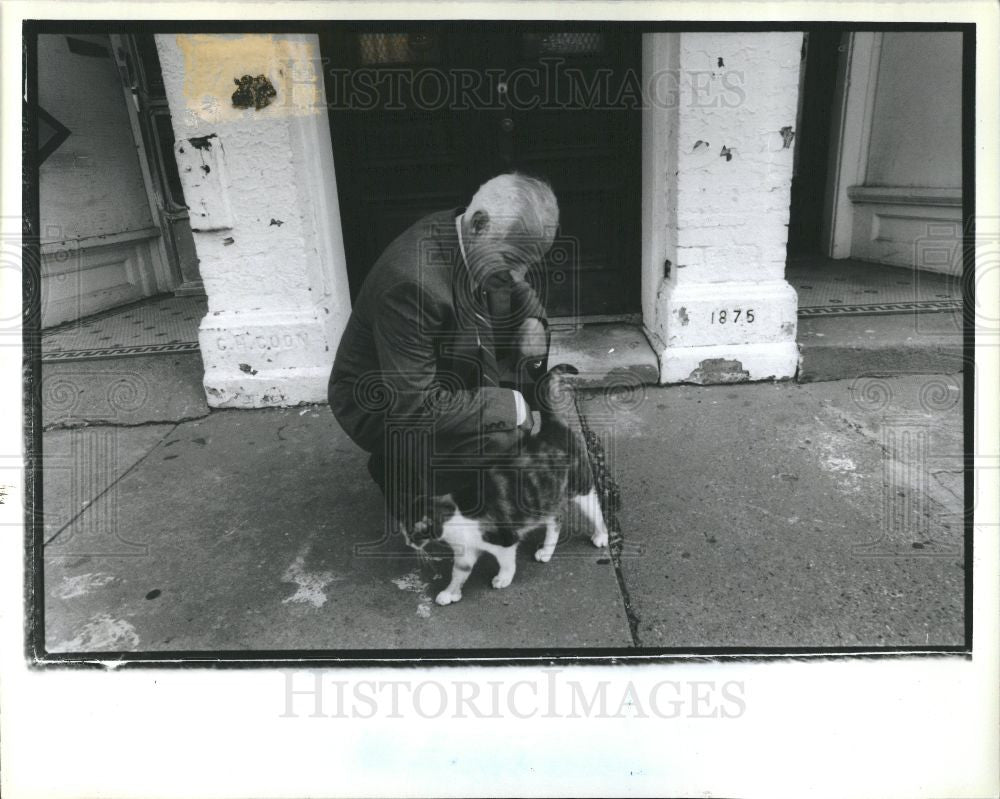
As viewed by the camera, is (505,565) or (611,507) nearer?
(505,565)

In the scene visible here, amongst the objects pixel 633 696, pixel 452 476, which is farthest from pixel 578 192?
pixel 633 696

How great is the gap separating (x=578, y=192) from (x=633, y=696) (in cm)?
284

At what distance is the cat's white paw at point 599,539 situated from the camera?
2.15m

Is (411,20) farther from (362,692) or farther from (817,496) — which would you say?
(817,496)

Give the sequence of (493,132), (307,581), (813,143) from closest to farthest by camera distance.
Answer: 1. (307,581)
2. (493,132)
3. (813,143)

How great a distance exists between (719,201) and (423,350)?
2.11m

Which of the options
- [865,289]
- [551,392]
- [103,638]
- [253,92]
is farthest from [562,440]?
[865,289]

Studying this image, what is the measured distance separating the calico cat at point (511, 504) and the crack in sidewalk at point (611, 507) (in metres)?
0.21

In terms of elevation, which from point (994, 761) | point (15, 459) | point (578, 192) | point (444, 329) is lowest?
point (994, 761)

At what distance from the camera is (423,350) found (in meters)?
1.84

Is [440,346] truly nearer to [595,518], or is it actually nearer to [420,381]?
[420,381]

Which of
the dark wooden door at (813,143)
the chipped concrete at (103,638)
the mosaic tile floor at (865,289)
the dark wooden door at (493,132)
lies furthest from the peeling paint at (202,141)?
the dark wooden door at (813,143)

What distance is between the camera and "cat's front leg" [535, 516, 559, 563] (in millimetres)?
2088

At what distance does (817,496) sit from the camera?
7.75 feet
